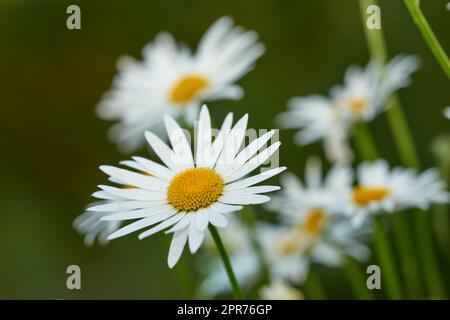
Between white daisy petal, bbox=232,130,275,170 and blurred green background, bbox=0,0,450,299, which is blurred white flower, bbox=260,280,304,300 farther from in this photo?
blurred green background, bbox=0,0,450,299

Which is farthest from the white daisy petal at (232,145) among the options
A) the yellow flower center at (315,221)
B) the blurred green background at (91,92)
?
the blurred green background at (91,92)

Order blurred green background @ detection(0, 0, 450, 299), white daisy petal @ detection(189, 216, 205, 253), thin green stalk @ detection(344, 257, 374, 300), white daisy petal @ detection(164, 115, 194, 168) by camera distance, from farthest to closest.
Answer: blurred green background @ detection(0, 0, 450, 299) < thin green stalk @ detection(344, 257, 374, 300) < white daisy petal @ detection(164, 115, 194, 168) < white daisy petal @ detection(189, 216, 205, 253)

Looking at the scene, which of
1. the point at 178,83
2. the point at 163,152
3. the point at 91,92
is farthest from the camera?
the point at 91,92

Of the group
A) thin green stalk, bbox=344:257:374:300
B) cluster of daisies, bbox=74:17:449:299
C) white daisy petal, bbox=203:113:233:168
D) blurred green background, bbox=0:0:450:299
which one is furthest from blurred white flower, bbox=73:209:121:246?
blurred green background, bbox=0:0:450:299

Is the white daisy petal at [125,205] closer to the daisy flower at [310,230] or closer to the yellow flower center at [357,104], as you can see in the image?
the daisy flower at [310,230]

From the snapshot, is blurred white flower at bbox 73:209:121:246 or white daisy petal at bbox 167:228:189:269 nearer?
white daisy petal at bbox 167:228:189:269

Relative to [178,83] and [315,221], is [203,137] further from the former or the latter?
[178,83]

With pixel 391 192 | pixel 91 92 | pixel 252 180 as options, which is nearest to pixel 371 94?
pixel 391 192

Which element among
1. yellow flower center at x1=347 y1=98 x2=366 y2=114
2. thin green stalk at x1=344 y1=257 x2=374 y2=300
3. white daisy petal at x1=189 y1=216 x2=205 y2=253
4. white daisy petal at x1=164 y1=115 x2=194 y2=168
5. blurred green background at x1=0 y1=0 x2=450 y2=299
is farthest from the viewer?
blurred green background at x1=0 y1=0 x2=450 y2=299
